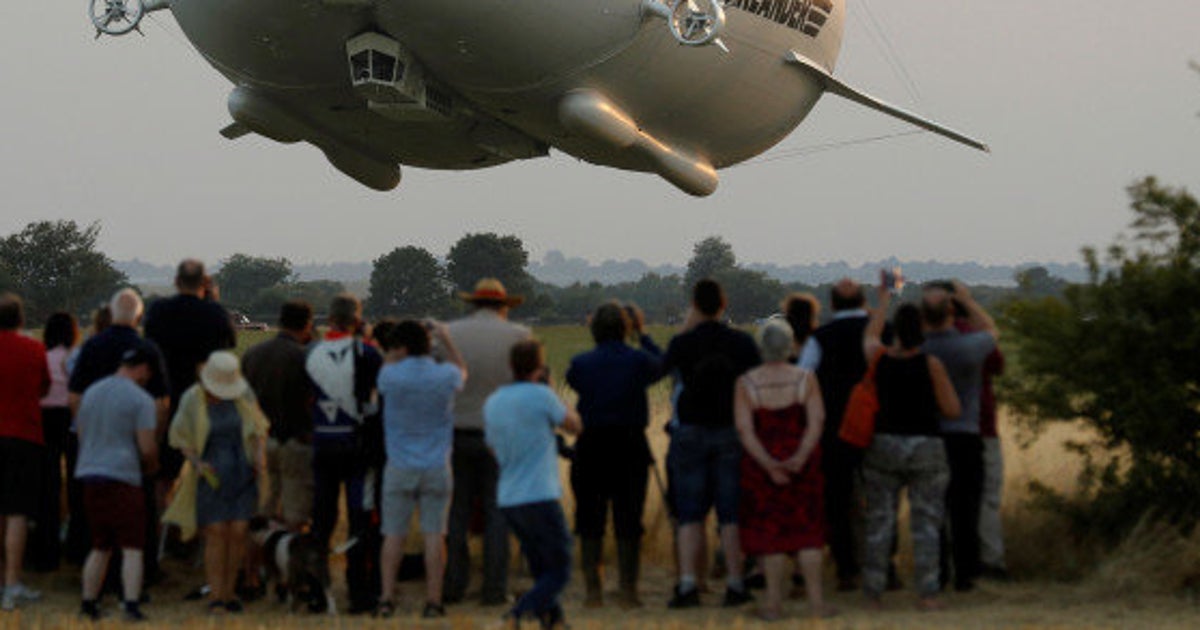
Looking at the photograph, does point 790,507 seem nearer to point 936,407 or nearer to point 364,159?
point 936,407

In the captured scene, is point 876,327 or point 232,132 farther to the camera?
point 232,132

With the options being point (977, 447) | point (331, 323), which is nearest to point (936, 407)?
point (977, 447)

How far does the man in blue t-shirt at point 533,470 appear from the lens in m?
10.9

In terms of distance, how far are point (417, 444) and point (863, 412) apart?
127 inches

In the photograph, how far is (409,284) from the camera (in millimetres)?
105938

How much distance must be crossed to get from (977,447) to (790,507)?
212 centimetres

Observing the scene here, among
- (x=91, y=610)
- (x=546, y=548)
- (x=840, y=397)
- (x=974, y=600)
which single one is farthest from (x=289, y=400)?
(x=974, y=600)

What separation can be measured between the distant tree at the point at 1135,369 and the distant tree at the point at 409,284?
90.6 metres

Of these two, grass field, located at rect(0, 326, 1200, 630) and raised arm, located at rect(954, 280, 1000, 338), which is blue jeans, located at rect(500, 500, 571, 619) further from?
raised arm, located at rect(954, 280, 1000, 338)

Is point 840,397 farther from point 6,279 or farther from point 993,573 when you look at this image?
point 6,279

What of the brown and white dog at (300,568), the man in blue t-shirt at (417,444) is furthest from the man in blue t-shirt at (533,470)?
the brown and white dog at (300,568)

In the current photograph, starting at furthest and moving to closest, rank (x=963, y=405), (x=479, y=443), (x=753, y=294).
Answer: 1. (x=753, y=294)
2. (x=963, y=405)
3. (x=479, y=443)

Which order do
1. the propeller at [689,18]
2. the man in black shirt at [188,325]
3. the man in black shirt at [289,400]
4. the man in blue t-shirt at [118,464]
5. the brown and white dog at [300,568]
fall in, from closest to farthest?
the man in blue t-shirt at [118,464] < the brown and white dog at [300,568] < the man in black shirt at [289,400] < the man in black shirt at [188,325] < the propeller at [689,18]

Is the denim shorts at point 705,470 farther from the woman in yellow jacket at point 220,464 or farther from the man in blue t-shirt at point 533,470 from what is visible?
the woman in yellow jacket at point 220,464
